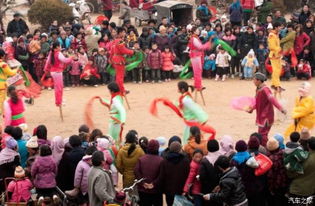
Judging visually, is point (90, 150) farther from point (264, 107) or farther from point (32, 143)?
point (264, 107)

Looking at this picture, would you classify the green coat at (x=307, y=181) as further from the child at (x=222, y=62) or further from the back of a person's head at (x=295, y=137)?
the child at (x=222, y=62)

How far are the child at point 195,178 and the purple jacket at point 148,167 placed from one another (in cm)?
52

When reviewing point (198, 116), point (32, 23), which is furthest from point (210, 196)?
point (32, 23)

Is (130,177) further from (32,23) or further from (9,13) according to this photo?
(9,13)

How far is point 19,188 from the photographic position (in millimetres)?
10492

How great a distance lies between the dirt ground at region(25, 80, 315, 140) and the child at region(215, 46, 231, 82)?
0.34 m

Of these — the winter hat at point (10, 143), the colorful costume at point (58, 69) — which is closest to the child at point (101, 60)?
the colorful costume at point (58, 69)

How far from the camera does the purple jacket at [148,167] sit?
416 inches

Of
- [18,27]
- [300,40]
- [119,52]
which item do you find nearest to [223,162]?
[119,52]

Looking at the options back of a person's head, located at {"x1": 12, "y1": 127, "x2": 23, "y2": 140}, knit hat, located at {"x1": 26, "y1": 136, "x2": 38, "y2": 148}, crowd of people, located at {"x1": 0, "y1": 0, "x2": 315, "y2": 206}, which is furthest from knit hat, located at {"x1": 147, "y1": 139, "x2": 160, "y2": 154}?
back of a person's head, located at {"x1": 12, "y1": 127, "x2": 23, "y2": 140}

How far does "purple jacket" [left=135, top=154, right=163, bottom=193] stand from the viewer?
10570 millimetres

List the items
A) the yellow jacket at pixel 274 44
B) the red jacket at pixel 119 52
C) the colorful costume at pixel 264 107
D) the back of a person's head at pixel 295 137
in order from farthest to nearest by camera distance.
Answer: the yellow jacket at pixel 274 44
the red jacket at pixel 119 52
the colorful costume at pixel 264 107
the back of a person's head at pixel 295 137

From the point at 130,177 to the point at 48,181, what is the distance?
1.21 meters

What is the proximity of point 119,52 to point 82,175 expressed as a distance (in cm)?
790
